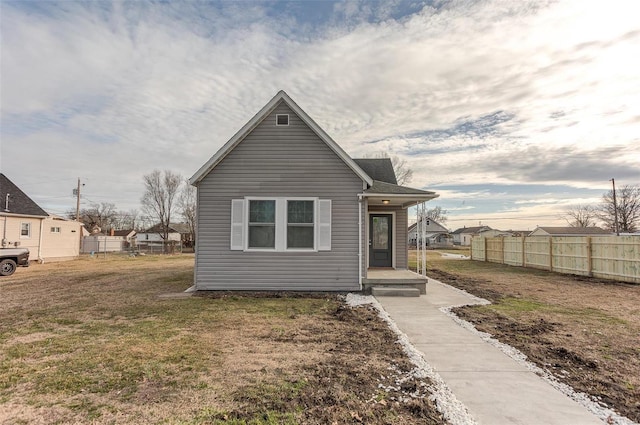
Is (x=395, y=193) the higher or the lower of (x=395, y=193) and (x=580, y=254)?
the higher

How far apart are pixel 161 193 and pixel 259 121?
3650cm

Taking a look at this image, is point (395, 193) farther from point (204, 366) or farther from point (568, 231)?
point (568, 231)

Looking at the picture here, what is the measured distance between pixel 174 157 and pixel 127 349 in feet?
69.9

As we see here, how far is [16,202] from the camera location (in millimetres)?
20422

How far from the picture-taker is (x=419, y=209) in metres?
11.2

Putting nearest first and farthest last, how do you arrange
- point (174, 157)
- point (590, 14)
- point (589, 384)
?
point (589, 384), point (590, 14), point (174, 157)

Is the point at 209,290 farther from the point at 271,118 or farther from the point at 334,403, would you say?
the point at 334,403

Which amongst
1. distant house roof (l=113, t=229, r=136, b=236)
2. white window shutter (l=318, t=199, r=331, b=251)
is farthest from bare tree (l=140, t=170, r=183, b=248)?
white window shutter (l=318, t=199, r=331, b=251)

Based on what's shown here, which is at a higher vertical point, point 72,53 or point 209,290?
point 72,53

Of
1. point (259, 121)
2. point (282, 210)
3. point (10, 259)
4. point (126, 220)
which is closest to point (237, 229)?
point (282, 210)

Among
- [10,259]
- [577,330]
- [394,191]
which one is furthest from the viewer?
[10,259]

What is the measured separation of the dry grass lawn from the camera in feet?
12.4

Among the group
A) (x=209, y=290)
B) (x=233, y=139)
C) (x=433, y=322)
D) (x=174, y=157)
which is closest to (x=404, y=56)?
(x=233, y=139)

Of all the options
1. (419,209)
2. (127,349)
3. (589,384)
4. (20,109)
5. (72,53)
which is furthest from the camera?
(20,109)
